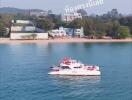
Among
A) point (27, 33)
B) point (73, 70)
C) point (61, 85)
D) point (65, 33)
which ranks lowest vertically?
point (61, 85)

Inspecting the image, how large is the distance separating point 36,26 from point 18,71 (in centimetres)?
5699

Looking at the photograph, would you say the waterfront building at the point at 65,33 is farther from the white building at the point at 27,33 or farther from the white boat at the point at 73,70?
the white boat at the point at 73,70

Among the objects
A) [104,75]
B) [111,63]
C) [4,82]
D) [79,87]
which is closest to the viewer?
[79,87]

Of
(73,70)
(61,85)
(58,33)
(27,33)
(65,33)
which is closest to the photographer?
(61,85)

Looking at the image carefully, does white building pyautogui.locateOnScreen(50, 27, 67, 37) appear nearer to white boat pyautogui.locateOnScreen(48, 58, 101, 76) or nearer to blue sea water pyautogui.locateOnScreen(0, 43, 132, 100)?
blue sea water pyautogui.locateOnScreen(0, 43, 132, 100)

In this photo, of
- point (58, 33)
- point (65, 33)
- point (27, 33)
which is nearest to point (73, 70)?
point (27, 33)

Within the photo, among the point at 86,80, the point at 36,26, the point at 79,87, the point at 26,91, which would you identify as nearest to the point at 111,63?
the point at 86,80

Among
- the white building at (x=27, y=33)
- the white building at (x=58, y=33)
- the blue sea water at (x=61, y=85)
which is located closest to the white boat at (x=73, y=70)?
the blue sea water at (x=61, y=85)

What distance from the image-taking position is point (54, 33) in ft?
282

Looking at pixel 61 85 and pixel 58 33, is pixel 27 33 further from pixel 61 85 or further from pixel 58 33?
pixel 61 85

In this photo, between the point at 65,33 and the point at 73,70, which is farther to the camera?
the point at 65,33

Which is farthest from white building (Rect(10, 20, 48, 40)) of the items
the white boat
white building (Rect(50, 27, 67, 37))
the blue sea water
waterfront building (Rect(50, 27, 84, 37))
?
the white boat

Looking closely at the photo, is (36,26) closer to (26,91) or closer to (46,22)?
(46,22)

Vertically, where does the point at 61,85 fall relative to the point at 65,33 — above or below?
below
